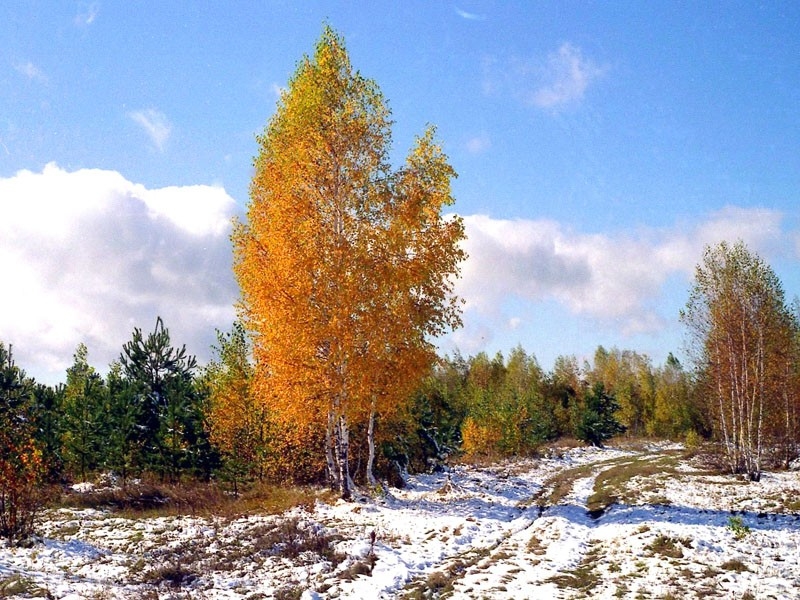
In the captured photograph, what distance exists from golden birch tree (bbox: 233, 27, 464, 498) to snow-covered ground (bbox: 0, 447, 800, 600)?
4.06 m

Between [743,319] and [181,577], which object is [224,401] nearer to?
[181,577]

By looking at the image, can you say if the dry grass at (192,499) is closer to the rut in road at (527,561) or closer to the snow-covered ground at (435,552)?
the snow-covered ground at (435,552)

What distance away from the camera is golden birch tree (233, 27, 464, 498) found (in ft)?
63.4

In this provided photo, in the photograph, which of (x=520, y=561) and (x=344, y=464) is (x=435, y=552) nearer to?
(x=520, y=561)

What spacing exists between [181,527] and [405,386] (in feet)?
27.7

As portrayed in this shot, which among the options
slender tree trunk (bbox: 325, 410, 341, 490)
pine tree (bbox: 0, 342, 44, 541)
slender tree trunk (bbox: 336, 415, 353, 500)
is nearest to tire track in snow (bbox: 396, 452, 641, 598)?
slender tree trunk (bbox: 336, 415, 353, 500)

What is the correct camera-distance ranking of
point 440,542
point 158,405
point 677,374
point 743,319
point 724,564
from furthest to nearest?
point 677,374 → point 158,405 → point 743,319 → point 440,542 → point 724,564

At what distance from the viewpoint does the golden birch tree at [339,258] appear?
19328mm

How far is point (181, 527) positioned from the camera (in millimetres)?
17375

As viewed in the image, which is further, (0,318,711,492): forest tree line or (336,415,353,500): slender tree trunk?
(0,318,711,492): forest tree line

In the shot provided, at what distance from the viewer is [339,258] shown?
65.4 ft

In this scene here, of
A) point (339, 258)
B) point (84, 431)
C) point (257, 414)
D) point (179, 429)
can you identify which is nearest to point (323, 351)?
point (339, 258)

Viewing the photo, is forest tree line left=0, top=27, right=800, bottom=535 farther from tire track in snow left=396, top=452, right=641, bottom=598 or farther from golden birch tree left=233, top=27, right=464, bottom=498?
A: tire track in snow left=396, top=452, right=641, bottom=598

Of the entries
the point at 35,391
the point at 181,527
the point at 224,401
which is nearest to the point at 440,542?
the point at 181,527
